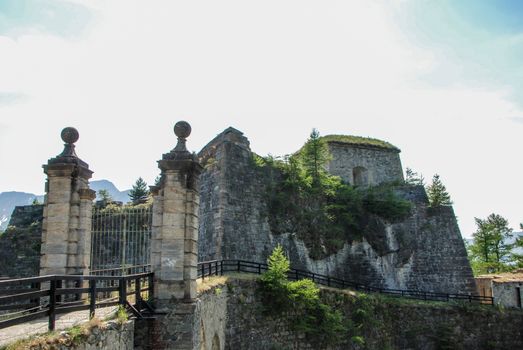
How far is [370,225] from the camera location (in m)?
27.6

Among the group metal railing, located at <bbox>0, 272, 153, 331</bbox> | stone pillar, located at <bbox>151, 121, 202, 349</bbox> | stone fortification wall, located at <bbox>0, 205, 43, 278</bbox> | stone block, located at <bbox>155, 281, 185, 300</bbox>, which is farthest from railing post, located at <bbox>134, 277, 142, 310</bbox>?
Answer: stone fortification wall, located at <bbox>0, 205, 43, 278</bbox>

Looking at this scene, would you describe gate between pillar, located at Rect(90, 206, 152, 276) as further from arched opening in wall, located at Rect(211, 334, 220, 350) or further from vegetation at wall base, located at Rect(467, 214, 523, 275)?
vegetation at wall base, located at Rect(467, 214, 523, 275)

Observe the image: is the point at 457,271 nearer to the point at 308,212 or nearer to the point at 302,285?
the point at 308,212

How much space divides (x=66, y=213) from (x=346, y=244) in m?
18.1

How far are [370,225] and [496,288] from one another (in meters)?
7.61

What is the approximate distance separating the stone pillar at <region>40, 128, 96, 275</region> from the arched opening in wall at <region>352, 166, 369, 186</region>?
24308 mm

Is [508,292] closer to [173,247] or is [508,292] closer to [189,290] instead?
[189,290]

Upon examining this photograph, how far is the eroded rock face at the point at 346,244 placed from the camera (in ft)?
69.9

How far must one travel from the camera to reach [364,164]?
33531 millimetres

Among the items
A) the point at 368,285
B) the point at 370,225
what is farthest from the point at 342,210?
the point at 368,285

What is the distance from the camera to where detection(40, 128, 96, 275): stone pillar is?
10789 millimetres

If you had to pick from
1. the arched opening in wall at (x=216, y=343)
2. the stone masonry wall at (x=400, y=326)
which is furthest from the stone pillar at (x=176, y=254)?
the stone masonry wall at (x=400, y=326)

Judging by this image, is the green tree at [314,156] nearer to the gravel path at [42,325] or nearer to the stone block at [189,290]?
the stone block at [189,290]

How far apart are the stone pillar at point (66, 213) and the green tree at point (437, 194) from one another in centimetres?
2378
